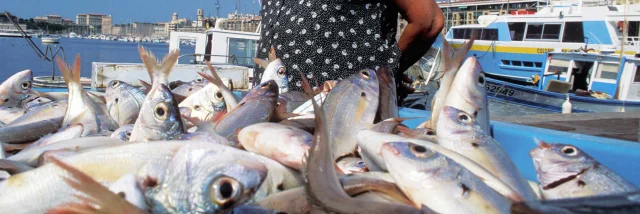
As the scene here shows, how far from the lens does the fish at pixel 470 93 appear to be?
250 centimetres

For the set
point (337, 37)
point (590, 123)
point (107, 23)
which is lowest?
point (590, 123)

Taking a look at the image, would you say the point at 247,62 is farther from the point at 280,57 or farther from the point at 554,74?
the point at 554,74

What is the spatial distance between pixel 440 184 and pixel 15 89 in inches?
142

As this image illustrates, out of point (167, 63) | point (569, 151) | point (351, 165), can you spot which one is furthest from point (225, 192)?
point (569, 151)

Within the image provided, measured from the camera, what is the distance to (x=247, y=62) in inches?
524

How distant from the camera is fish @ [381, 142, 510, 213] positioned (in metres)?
1.62

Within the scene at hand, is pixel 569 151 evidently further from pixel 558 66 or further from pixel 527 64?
pixel 527 64

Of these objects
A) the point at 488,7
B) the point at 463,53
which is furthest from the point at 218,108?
the point at 488,7

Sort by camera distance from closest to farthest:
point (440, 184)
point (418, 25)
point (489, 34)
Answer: point (440, 184), point (418, 25), point (489, 34)

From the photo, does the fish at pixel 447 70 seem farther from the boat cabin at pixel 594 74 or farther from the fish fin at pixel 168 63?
the boat cabin at pixel 594 74

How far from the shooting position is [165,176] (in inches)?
60.9

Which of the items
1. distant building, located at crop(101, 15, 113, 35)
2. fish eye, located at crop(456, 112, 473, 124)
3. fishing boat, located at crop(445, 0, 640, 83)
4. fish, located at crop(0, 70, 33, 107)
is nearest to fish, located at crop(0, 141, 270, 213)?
fish eye, located at crop(456, 112, 473, 124)

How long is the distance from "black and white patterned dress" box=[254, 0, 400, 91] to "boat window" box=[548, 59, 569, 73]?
58.5 feet

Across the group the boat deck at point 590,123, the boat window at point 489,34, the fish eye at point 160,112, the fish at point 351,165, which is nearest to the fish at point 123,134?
the fish eye at point 160,112
